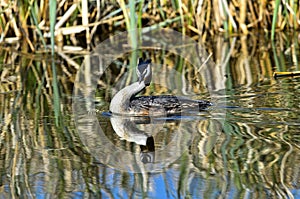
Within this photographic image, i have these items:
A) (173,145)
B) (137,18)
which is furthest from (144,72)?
(137,18)

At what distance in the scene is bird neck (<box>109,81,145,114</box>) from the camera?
18.5 ft

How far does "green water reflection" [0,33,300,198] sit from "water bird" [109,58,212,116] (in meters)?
0.18

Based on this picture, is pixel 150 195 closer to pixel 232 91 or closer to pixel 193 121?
pixel 193 121

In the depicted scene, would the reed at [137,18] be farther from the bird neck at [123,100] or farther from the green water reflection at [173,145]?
the bird neck at [123,100]

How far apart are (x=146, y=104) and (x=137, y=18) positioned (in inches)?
150

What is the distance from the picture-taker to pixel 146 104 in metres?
5.63

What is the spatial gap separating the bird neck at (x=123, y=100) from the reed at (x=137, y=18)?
10.1ft

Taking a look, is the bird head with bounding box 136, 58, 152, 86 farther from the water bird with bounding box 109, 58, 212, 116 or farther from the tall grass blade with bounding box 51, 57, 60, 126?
the tall grass blade with bounding box 51, 57, 60, 126

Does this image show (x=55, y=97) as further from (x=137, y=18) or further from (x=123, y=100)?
(x=137, y=18)

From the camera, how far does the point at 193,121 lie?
5348 mm

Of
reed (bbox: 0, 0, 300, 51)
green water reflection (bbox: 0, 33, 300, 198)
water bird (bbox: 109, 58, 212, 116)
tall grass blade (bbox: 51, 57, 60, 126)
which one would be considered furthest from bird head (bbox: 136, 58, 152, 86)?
reed (bbox: 0, 0, 300, 51)

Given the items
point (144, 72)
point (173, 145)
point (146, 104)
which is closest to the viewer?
point (173, 145)

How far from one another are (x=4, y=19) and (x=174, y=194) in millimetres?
5854

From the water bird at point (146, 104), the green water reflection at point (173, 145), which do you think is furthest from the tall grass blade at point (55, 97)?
the water bird at point (146, 104)
